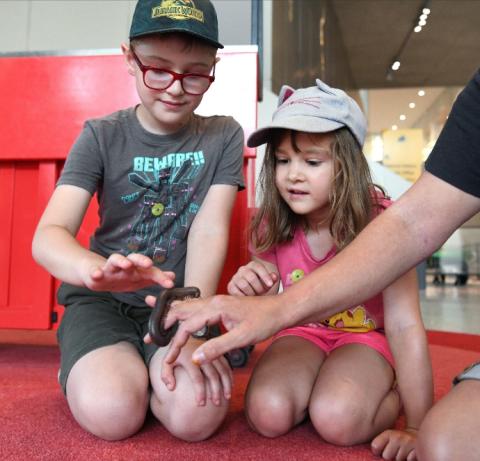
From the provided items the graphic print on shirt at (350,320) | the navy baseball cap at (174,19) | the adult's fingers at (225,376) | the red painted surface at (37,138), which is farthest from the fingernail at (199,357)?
the red painted surface at (37,138)

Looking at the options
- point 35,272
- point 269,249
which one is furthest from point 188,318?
point 35,272

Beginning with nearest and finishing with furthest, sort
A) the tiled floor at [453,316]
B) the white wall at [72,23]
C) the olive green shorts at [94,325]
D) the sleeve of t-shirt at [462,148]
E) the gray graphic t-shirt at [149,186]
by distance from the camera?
the sleeve of t-shirt at [462,148] → the olive green shorts at [94,325] → the gray graphic t-shirt at [149,186] → the tiled floor at [453,316] → the white wall at [72,23]

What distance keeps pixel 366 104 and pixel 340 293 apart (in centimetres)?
973

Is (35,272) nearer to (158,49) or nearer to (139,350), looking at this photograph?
(139,350)

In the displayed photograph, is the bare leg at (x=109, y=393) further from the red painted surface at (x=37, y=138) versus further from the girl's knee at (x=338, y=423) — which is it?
the red painted surface at (x=37, y=138)

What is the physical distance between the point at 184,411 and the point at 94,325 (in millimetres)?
250

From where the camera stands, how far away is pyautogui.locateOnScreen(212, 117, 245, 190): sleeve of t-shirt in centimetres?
105

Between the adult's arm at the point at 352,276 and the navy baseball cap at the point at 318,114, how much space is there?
10.7 inches

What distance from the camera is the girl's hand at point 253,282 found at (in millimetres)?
815

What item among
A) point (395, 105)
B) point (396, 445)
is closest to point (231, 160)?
point (396, 445)

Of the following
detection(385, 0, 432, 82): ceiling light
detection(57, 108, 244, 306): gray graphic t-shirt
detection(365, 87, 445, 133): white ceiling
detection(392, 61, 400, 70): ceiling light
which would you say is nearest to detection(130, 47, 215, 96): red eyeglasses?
detection(57, 108, 244, 306): gray graphic t-shirt

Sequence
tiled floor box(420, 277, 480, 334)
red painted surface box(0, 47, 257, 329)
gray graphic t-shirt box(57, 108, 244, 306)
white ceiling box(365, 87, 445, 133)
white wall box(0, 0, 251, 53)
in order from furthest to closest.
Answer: white ceiling box(365, 87, 445, 133), white wall box(0, 0, 251, 53), tiled floor box(420, 277, 480, 334), red painted surface box(0, 47, 257, 329), gray graphic t-shirt box(57, 108, 244, 306)

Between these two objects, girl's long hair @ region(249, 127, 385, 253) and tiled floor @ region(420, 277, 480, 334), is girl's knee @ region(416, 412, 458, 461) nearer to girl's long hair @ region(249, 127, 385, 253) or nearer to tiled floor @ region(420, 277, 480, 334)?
girl's long hair @ region(249, 127, 385, 253)

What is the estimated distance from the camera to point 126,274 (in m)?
0.67
